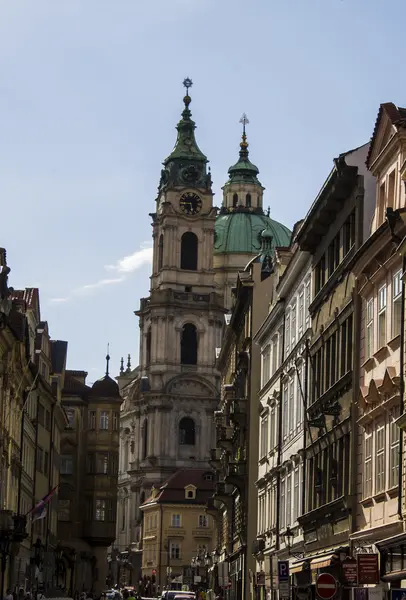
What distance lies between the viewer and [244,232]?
182 meters

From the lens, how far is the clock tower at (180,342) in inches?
6521

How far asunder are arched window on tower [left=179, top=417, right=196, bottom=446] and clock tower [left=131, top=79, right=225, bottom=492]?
0.12 metres

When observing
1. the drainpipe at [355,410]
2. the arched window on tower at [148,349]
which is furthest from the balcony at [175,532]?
the drainpipe at [355,410]

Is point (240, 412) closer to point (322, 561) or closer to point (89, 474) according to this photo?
point (322, 561)

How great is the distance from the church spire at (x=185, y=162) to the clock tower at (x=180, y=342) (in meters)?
0.42

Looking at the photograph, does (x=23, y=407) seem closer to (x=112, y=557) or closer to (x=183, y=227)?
(x=183, y=227)

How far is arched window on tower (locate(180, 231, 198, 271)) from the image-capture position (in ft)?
553

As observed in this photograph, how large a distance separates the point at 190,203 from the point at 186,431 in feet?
88.1

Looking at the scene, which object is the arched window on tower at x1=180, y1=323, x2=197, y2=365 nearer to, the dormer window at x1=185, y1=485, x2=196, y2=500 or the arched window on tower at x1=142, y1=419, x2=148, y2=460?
the arched window on tower at x1=142, y1=419, x2=148, y2=460

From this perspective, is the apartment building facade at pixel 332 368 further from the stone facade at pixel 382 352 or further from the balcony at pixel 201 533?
the balcony at pixel 201 533

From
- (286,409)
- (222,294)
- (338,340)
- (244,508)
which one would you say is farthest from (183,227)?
(338,340)

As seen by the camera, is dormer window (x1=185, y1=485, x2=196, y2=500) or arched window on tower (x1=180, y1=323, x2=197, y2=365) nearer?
dormer window (x1=185, y1=485, x2=196, y2=500)

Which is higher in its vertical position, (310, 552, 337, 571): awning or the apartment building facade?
the apartment building facade

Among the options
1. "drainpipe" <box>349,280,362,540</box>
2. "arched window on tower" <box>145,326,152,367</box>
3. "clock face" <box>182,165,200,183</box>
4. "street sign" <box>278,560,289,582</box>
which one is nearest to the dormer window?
"arched window on tower" <box>145,326,152,367</box>
